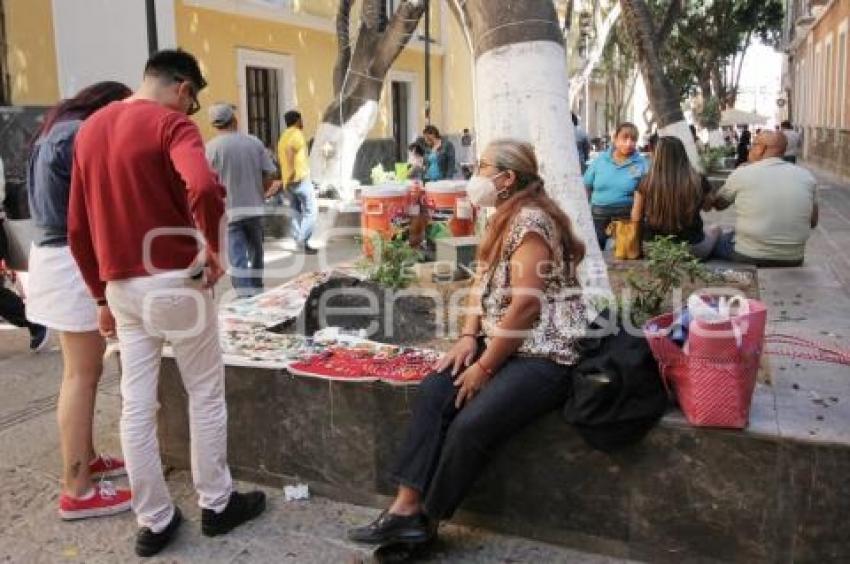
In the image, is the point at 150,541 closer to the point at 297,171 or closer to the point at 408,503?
the point at 408,503

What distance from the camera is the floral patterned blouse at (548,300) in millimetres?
3053

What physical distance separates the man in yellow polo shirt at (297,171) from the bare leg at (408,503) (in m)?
7.13

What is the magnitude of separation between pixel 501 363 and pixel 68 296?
5.82 ft

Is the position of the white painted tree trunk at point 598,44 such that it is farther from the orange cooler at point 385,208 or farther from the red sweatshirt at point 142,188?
the red sweatshirt at point 142,188

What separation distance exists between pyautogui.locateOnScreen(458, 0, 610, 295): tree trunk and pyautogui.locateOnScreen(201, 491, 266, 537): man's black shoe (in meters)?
2.01

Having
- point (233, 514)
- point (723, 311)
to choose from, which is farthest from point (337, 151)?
point (723, 311)

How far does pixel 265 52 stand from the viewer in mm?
15586

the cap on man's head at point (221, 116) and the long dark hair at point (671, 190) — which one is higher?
the cap on man's head at point (221, 116)

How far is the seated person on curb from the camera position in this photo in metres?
5.81

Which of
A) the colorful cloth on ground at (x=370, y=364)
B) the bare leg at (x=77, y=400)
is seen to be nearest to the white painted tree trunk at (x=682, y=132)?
the colorful cloth on ground at (x=370, y=364)

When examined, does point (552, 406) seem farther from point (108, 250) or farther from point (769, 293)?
point (769, 293)

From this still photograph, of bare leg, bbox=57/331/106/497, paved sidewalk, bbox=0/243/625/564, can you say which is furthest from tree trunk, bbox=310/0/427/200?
bare leg, bbox=57/331/106/497

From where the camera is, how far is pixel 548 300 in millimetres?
3098

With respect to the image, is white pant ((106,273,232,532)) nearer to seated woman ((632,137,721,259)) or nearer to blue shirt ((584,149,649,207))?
seated woman ((632,137,721,259))
